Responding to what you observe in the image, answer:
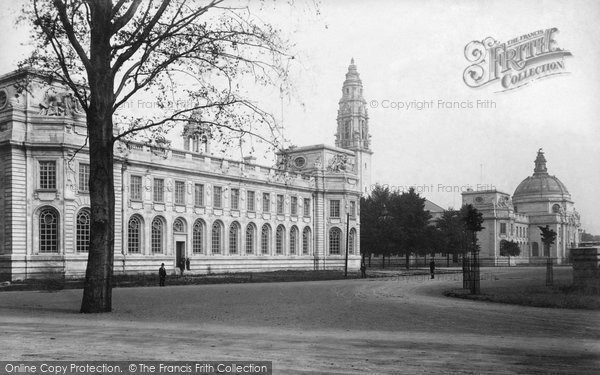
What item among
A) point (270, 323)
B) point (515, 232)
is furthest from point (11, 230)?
point (515, 232)

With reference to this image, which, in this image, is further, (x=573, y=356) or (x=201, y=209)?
(x=201, y=209)

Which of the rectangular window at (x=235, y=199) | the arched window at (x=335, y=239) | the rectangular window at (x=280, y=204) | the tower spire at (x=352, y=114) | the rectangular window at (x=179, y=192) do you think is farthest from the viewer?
the tower spire at (x=352, y=114)

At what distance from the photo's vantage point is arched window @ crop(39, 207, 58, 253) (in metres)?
39.9

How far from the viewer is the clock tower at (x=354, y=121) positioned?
110 metres

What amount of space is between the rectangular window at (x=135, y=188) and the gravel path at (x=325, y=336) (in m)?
27.2

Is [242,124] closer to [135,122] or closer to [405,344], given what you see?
[135,122]

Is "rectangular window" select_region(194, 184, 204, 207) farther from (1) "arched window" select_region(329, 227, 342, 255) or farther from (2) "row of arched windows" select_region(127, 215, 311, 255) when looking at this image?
(1) "arched window" select_region(329, 227, 342, 255)

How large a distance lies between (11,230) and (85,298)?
2448 cm

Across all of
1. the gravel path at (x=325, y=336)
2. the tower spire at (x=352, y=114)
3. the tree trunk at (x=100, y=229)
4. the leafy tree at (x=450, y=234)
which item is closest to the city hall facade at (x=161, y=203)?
the tree trunk at (x=100, y=229)

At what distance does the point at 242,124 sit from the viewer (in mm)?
18688

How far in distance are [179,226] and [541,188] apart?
10400 cm

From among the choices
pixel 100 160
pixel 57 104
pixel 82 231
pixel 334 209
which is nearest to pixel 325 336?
pixel 100 160

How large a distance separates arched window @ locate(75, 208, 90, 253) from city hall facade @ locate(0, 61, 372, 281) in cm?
8

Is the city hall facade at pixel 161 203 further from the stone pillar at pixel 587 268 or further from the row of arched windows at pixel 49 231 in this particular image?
the stone pillar at pixel 587 268
